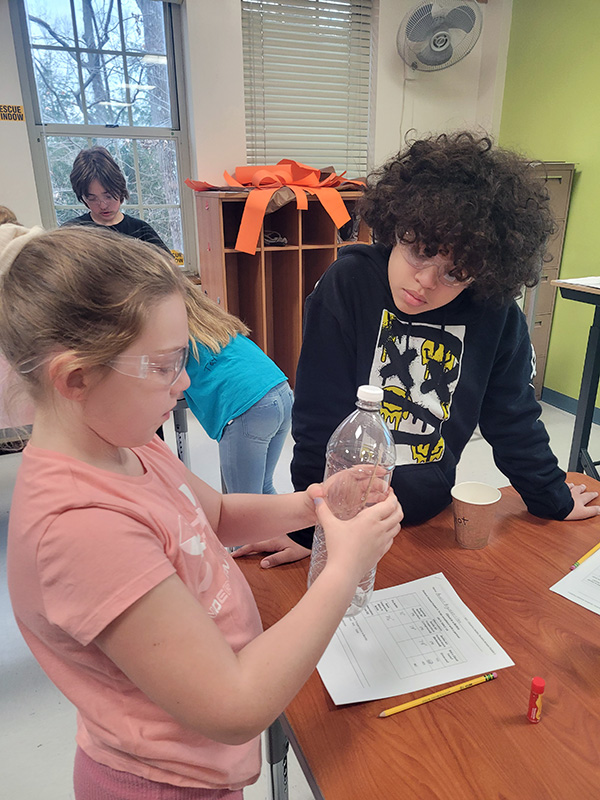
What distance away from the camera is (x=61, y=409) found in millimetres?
555

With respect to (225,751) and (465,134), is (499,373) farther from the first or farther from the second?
(225,751)

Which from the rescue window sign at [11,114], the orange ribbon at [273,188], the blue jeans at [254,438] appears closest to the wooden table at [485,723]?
the blue jeans at [254,438]

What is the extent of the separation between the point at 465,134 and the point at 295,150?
3099 millimetres

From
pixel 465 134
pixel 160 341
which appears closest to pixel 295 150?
pixel 465 134

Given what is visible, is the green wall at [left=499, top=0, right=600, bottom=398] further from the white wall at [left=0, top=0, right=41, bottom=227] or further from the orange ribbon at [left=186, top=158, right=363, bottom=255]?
the white wall at [left=0, top=0, right=41, bottom=227]

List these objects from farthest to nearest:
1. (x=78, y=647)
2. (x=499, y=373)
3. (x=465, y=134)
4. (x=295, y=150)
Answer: (x=295, y=150) → (x=499, y=373) → (x=465, y=134) → (x=78, y=647)

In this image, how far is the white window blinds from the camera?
137 inches

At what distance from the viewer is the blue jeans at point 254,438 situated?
1.64m

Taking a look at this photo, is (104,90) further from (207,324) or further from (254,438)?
(254,438)

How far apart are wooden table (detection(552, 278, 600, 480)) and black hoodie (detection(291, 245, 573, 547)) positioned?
1323 mm

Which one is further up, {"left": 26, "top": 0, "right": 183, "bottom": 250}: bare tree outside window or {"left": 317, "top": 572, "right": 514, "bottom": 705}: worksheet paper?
{"left": 26, "top": 0, "right": 183, "bottom": 250}: bare tree outside window

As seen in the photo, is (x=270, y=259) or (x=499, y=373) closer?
(x=499, y=373)

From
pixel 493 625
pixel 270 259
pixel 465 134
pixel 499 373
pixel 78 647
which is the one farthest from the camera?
pixel 270 259

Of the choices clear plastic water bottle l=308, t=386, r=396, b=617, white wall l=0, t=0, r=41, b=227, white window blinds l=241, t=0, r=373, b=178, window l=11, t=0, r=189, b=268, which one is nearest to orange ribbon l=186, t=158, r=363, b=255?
white window blinds l=241, t=0, r=373, b=178
